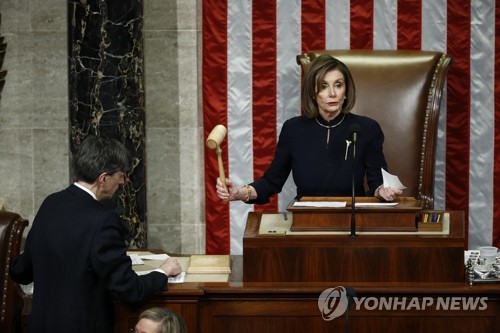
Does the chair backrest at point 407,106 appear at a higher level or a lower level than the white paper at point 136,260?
higher

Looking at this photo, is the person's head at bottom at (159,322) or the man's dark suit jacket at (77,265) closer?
the person's head at bottom at (159,322)

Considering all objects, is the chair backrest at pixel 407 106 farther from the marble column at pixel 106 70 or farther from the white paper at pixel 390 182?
the white paper at pixel 390 182

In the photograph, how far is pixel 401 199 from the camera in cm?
482

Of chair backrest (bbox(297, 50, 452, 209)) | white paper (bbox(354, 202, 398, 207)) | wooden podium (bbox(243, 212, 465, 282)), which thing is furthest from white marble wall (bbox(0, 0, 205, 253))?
wooden podium (bbox(243, 212, 465, 282))

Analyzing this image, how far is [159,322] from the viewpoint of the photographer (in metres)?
3.79

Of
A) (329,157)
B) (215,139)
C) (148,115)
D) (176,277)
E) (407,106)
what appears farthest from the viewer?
(148,115)

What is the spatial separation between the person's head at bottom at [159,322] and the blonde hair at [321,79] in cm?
196

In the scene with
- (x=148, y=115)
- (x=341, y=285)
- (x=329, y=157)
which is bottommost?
(x=341, y=285)

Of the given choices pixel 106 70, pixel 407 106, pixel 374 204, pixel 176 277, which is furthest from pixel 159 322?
pixel 106 70

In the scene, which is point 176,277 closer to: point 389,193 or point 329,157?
point 389,193

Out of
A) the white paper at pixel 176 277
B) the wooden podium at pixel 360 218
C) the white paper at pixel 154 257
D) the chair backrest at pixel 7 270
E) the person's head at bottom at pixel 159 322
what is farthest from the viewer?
the chair backrest at pixel 7 270

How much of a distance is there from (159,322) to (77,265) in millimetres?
478

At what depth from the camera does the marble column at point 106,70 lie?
22.7 ft

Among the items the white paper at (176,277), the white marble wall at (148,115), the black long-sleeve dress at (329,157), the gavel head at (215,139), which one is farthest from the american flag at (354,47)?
the white paper at (176,277)
